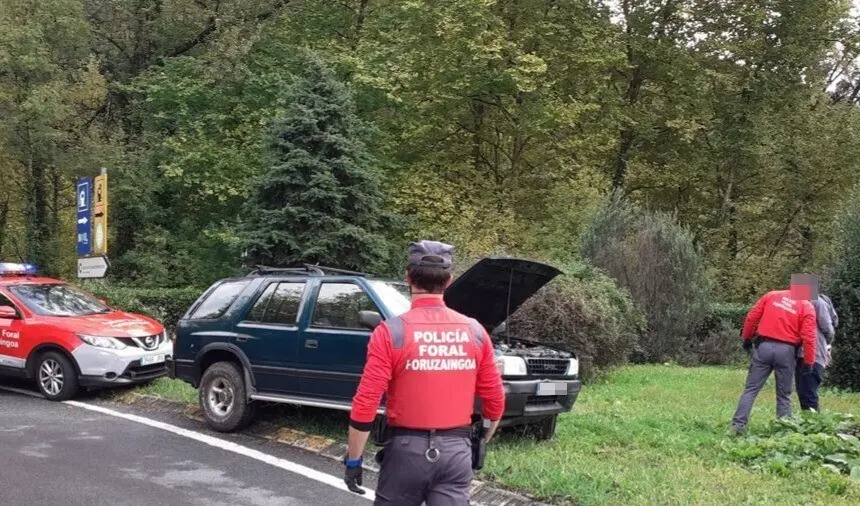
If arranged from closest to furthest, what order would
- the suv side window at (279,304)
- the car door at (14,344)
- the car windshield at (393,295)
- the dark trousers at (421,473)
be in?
the dark trousers at (421,473) → the car windshield at (393,295) → the suv side window at (279,304) → the car door at (14,344)

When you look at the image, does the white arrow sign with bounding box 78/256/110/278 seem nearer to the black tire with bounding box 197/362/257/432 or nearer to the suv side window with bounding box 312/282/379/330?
the black tire with bounding box 197/362/257/432

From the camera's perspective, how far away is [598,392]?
11.6m

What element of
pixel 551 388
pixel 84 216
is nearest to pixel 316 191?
pixel 84 216

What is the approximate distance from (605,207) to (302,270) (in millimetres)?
11811

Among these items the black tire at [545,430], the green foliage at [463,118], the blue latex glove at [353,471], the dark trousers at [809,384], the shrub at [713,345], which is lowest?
the shrub at [713,345]

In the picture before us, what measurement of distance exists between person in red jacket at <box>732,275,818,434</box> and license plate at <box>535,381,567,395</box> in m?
2.21

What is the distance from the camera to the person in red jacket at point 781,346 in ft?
27.4

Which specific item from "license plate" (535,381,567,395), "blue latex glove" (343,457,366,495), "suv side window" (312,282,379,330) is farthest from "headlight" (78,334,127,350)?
"blue latex glove" (343,457,366,495)

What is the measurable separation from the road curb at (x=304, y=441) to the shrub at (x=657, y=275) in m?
11.0

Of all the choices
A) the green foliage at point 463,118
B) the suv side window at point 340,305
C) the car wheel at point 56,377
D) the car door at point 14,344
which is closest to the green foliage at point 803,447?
the suv side window at point 340,305

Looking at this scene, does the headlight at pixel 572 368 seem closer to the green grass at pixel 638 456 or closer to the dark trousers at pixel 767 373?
the green grass at pixel 638 456

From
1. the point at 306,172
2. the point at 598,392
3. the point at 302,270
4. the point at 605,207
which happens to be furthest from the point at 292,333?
the point at 605,207

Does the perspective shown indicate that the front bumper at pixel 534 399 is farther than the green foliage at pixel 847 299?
No

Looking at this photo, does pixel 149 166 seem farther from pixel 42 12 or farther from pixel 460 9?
pixel 460 9
